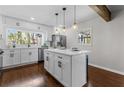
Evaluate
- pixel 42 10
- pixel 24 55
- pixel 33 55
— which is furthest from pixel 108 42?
pixel 24 55

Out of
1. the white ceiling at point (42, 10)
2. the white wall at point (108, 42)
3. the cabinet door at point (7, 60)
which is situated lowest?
the cabinet door at point (7, 60)

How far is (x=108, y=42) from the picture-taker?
3670 millimetres

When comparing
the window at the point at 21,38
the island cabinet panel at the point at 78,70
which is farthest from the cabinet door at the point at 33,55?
Result: the island cabinet panel at the point at 78,70

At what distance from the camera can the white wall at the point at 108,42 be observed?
10.6ft

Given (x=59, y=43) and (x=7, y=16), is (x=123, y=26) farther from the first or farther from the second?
(x=7, y=16)

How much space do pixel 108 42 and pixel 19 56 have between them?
14.1 feet

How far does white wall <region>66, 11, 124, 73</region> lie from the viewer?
10.6 ft

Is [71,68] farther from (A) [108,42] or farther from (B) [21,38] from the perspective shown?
(B) [21,38]

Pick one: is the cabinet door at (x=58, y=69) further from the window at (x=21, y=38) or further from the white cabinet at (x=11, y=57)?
the window at (x=21, y=38)

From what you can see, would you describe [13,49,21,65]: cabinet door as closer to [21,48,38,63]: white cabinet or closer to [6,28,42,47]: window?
[21,48,38,63]: white cabinet

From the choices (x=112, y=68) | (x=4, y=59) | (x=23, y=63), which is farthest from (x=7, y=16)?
(x=112, y=68)

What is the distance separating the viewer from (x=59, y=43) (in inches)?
229

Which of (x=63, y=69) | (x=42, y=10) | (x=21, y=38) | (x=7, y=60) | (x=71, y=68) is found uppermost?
(x=42, y=10)

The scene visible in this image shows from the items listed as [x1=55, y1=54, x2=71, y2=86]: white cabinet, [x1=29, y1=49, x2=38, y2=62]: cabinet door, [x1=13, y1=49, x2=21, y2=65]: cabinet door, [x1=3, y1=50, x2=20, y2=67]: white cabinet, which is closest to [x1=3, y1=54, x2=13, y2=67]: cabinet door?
[x1=3, y1=50, x2=20, y2=67]: white cabinet
